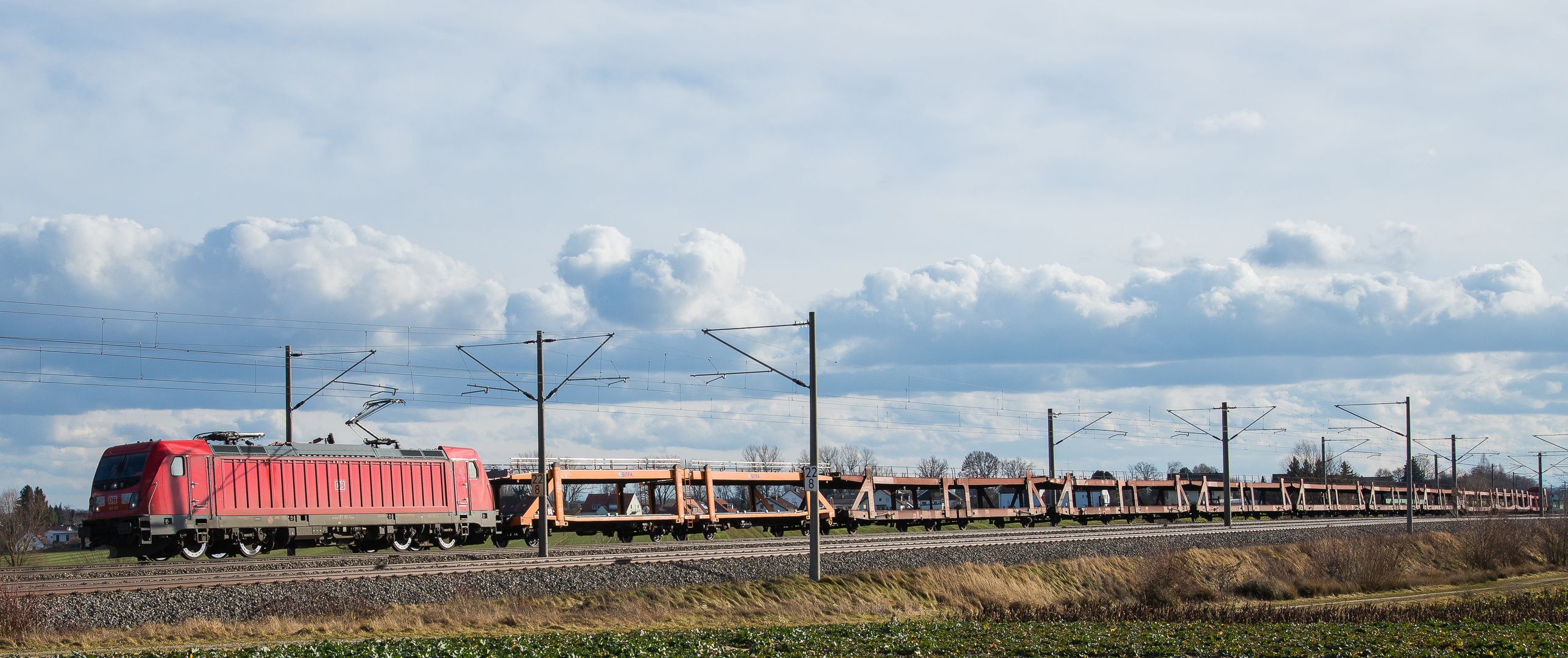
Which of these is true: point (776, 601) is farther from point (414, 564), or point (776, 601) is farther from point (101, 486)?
point (101, 486)

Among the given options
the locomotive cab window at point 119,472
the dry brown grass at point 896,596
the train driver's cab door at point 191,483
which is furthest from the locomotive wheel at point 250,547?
the dry brown grass at point 896,596

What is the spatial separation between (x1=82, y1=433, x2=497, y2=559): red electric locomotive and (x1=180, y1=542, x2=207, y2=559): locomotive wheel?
0.14 feet

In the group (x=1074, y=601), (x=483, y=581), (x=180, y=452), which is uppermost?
(x=180, y=452)

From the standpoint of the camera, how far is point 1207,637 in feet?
64.0

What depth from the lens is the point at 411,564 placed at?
2970 cm

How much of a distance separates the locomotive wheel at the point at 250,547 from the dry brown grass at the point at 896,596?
13.9 meters

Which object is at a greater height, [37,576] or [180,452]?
[180,452]

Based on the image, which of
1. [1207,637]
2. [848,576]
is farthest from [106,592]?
[1207,637]

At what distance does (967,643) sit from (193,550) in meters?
24.7

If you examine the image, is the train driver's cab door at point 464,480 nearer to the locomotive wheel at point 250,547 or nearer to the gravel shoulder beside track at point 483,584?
the locomotive wheel at point 250,547

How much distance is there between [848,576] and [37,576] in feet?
60.9

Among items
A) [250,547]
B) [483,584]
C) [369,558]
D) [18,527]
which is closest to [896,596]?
[483,584]

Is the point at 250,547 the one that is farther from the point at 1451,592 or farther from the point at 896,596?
the point at 1451,592

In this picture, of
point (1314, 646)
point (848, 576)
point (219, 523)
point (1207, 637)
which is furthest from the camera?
point (219, 523)
